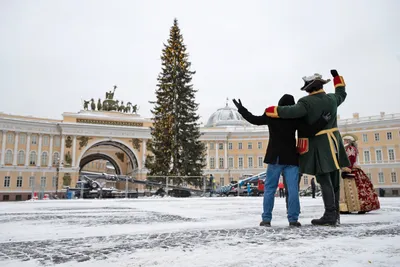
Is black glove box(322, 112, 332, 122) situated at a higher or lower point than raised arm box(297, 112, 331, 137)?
higher

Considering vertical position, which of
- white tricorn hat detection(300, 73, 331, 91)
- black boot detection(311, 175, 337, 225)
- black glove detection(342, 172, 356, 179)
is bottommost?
black boot detection(311, 175, 337, 225)

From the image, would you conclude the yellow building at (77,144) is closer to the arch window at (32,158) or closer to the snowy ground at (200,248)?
the arch window at (32,158)

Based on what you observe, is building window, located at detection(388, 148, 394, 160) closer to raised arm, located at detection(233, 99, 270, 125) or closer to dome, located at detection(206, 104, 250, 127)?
dome, located at detection(206, 104, 250, 127)

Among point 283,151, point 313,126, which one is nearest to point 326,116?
point 313,126

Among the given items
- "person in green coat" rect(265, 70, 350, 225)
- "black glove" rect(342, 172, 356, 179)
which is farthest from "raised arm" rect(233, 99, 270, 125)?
"black glove" rect(342, 172, 356, 179)

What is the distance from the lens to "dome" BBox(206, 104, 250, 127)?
61.9 meters

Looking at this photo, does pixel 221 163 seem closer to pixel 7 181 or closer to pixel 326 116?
pixel 7 181

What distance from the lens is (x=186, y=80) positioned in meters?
24.9

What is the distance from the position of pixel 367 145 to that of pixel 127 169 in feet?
119

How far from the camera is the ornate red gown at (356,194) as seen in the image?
572 centimetres

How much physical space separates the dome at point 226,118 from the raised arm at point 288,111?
57.2m

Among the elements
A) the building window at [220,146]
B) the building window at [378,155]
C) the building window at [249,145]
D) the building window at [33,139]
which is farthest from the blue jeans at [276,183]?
the building window at [249,145]

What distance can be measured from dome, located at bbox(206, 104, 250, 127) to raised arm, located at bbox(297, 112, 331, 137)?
187 ft

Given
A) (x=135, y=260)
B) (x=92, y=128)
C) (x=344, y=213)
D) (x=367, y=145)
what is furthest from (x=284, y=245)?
(x=367, y=145)
